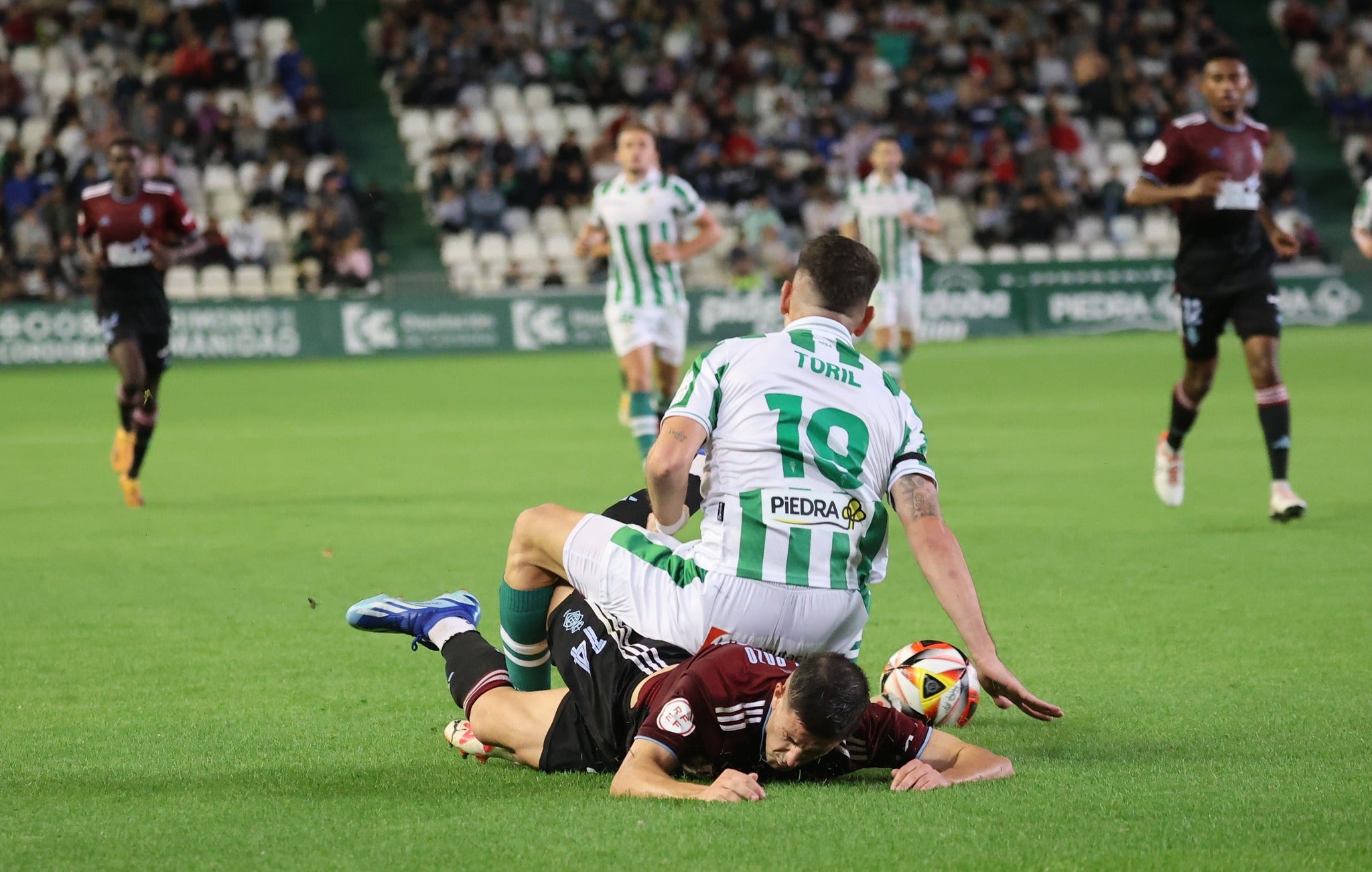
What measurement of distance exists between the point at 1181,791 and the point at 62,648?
4353 mm

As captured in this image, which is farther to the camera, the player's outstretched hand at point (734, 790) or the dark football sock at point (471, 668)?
the dark football sock at point (471, 668)

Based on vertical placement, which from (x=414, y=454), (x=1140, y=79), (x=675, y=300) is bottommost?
(x=414, y=454)

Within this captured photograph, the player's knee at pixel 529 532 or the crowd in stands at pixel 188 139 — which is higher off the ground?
the crowd in stands at pixel 188 139

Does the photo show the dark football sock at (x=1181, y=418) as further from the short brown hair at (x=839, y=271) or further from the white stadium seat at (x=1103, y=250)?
the white stadium seat at (x=1103, y=250)

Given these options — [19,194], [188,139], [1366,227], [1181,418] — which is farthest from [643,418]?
[188,139]

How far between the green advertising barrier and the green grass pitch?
375 inches

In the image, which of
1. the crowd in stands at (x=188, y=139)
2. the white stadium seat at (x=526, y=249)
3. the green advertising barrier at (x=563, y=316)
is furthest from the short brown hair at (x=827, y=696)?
the white stadium seat at (x=526, y=249)

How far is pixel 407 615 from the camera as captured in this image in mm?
5328

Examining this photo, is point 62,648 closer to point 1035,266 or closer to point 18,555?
point 18,555

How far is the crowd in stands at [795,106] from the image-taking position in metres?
26.9

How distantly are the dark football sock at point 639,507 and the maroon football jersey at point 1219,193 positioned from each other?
526cm

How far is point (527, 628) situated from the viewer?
16.6 feet

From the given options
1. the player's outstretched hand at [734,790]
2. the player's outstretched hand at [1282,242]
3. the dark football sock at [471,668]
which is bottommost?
the player's outstretched hand at [734,790]

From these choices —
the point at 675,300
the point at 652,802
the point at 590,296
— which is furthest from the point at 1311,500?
the point at 590,296
